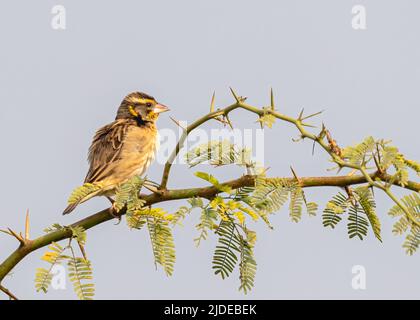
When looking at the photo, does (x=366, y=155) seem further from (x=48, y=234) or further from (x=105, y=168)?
(x=105, y=168)

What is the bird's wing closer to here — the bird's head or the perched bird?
the perched bird

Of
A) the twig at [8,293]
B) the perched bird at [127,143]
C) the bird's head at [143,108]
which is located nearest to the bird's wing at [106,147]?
the perched bird at [127,143]

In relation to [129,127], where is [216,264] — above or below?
below

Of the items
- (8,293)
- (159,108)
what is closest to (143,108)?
(159,108)

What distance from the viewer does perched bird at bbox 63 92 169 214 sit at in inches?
214

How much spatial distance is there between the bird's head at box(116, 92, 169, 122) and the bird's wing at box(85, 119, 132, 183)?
0.72 feet

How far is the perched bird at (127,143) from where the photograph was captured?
5.44m

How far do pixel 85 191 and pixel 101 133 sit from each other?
2664mm

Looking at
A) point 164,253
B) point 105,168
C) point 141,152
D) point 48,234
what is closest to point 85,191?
point 48,234

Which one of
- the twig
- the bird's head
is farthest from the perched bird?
the twig

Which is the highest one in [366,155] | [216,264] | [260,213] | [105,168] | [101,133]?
[101,133]

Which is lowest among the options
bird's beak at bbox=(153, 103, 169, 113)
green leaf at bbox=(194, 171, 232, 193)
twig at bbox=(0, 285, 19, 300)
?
twig at bbox=(0, 285, 19, 300)

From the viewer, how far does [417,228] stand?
Result: 2631 mm

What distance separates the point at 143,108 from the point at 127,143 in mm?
676
